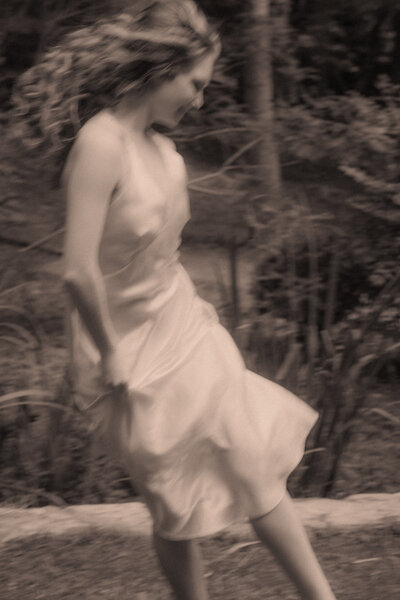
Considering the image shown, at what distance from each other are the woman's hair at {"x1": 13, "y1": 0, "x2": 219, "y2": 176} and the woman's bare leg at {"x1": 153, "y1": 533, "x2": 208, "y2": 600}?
920mm

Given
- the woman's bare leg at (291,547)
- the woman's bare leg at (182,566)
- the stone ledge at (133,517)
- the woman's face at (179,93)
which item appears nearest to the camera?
the woman's face at (179,93)

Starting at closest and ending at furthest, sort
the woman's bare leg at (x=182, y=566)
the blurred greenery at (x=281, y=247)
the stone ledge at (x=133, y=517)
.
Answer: the woman's bare leg at (x=182, y=566) < the stone ledge at (x=133, y=517) < the blurred greenery at (x=281, y=247)

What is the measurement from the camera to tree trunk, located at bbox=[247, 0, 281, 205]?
5.89 metres

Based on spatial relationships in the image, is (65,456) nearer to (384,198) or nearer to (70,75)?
(70,75)

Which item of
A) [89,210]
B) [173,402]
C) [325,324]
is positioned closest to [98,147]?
[89,210]

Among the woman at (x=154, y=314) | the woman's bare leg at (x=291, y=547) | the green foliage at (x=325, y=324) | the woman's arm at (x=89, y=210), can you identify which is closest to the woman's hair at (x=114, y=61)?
the woman at (x=154, y=314)

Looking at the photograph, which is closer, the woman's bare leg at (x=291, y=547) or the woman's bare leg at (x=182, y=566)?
the woman's bare leg at (x=291, y=547)

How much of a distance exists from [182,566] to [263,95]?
395 centimetres

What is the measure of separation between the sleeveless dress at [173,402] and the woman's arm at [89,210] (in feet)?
0.39

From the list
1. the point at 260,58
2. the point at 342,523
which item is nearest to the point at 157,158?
the point at 342,523

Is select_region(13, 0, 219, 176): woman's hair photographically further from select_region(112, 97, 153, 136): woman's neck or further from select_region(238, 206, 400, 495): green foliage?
select_region(238, 206, 400, 495): green foliage

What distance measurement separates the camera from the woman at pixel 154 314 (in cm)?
217

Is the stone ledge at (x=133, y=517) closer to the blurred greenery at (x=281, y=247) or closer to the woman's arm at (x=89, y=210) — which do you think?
the blurred greenery at (x=281, y=247)

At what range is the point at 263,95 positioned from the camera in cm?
605
